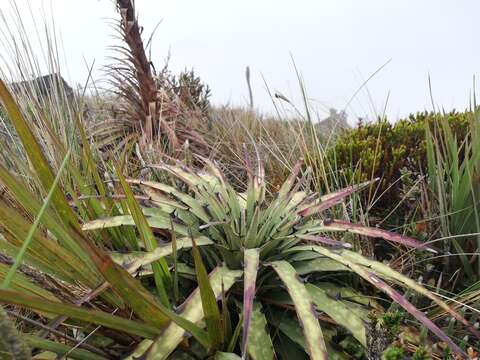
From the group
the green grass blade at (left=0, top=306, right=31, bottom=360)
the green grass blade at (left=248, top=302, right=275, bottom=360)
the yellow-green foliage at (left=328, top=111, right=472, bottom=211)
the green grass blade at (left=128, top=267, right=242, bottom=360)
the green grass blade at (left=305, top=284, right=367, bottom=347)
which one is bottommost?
the green grass blade at (left=248, top=302, right=275, bottom=360)

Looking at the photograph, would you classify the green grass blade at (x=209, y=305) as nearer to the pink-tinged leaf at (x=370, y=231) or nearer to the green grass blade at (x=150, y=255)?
the green grass blade at (x=150, y=255)

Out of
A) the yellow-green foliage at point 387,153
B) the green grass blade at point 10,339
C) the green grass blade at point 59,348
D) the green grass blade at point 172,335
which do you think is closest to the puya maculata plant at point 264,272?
the green grass blade at point 172,335

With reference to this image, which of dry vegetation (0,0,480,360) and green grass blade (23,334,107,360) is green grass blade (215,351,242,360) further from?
green grass blade (23,334,107,360)

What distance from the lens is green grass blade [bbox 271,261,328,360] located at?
3.33ft

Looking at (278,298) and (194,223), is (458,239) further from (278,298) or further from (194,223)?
(194,223)

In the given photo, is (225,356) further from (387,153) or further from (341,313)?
(387,153)

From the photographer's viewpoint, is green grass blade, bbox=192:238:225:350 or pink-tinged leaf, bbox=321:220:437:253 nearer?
green grass blade, bbox=192:238:225:350

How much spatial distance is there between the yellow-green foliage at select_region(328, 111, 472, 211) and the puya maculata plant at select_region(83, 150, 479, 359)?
0.93 metres

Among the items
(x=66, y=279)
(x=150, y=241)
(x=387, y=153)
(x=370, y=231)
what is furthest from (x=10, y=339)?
(x=387, y=153)

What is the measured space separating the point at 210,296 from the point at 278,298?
1.44 ft

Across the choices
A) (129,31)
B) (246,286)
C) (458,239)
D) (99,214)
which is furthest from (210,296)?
(129,31)

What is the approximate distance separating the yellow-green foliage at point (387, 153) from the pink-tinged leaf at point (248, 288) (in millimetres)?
1316

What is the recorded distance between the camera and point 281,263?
131 centimetres

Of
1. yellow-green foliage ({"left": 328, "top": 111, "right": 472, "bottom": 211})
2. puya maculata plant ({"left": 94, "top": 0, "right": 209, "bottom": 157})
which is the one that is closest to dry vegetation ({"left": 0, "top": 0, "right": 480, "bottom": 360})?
yellow-green foliage ({"left": 328, "top": 111, "right": 472, "bottom": 211})
